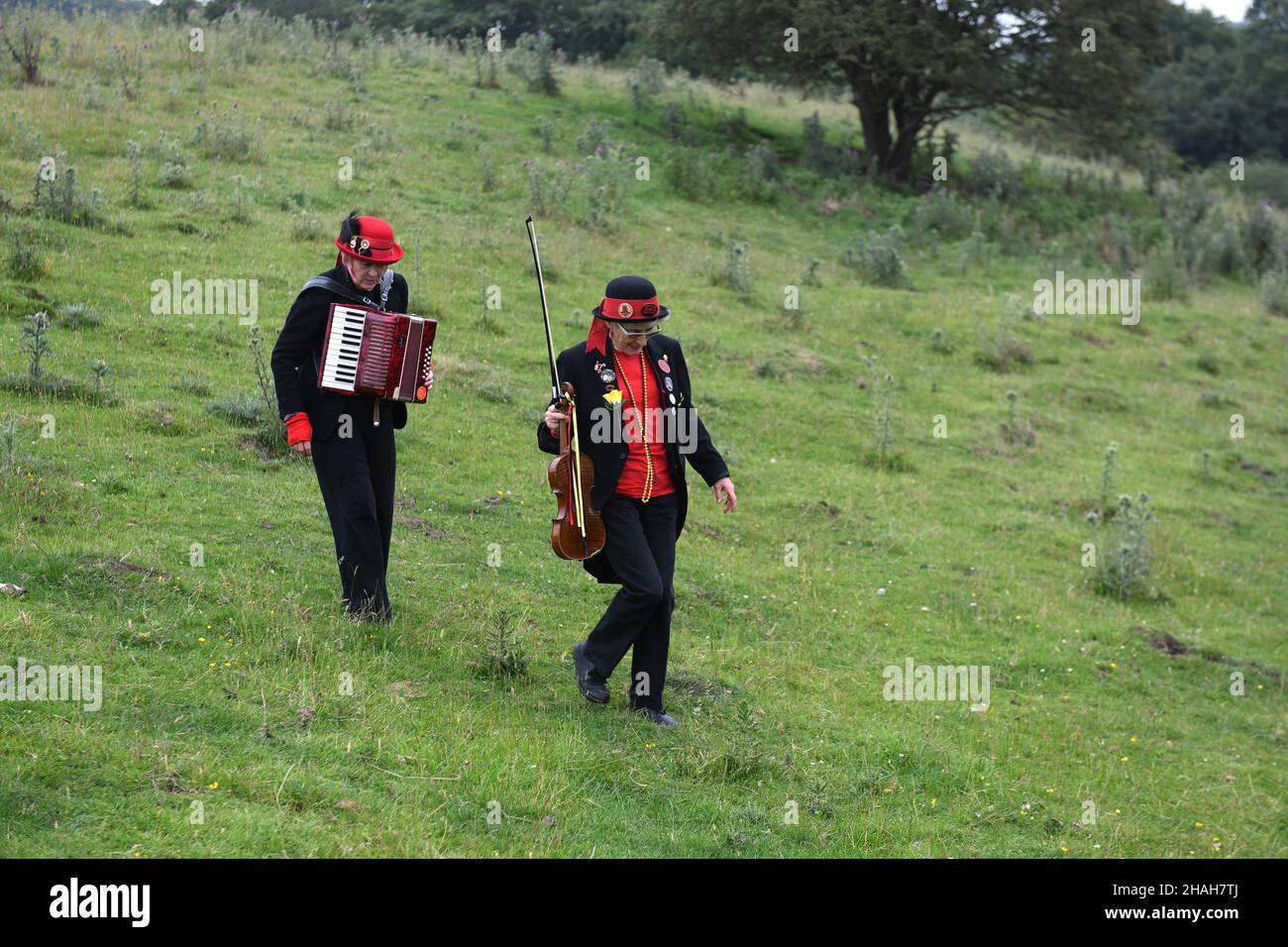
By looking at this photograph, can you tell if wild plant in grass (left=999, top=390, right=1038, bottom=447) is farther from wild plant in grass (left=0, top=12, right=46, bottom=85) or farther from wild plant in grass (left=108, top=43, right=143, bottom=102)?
wild plant in grass (left=0, top=12, right=46, bottom=85)

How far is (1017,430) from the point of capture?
52.5 feet

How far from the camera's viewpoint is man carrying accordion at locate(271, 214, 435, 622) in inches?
303

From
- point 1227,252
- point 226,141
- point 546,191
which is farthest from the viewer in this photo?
point 1227,252

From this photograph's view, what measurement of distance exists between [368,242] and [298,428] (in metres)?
1.12

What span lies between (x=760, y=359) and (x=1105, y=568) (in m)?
4.98

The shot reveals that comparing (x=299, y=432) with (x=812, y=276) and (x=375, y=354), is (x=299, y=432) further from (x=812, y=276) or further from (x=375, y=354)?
(x=812, y=276)

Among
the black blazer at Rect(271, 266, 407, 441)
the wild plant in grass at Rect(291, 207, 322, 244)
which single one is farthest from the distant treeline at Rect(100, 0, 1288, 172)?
the black blazer at Rect(271, 266, 407, 441)

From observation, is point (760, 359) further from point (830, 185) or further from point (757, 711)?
point (830, 185)

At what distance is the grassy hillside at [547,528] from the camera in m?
6.56

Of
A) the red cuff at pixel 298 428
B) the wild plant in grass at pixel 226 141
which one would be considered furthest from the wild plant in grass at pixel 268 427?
the wild plant in grass at pixel 226 141

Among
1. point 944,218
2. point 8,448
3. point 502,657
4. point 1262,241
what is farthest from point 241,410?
point 1262,241

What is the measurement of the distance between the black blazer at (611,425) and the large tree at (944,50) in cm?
1936

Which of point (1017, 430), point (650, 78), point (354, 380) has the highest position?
point (650, 78)

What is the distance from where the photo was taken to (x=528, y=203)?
19359mm
